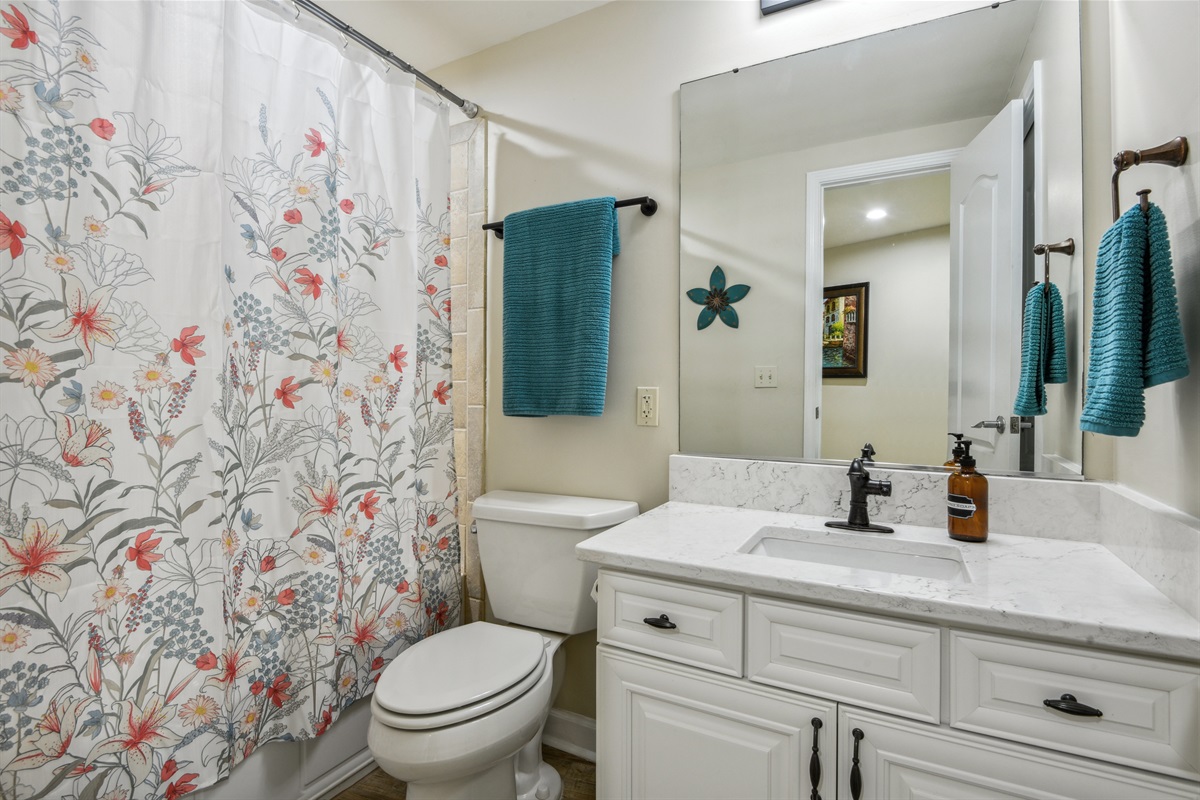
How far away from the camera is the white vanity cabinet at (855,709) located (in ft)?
2.54

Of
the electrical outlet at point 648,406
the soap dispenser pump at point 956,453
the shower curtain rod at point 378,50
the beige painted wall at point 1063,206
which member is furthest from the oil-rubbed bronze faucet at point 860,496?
the shower curtain rod at point 378,50

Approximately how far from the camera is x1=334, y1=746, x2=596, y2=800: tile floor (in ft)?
5.22

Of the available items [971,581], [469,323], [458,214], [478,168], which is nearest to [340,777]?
[469,323]

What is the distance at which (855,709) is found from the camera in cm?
94

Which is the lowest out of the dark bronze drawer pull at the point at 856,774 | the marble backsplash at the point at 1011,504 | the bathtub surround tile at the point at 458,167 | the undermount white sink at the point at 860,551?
the dark bronze drawer pull at the point at 856,774

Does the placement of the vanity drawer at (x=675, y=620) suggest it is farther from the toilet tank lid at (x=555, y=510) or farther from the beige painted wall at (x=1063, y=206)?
the beige painted wall at (x=1063, y=206)

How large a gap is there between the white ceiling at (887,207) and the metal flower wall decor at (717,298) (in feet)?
0.86

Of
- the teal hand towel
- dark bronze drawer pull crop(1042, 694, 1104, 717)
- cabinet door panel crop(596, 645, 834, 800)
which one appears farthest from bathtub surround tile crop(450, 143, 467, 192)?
dark bronze drawer pull crop(1042, 694, 1104, 717)

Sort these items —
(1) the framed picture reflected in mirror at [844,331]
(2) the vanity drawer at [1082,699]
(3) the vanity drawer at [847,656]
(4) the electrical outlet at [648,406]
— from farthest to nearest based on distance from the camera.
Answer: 1. (4) the electrical outlet at [648,406]
2. (1) the framed picture reflected in mirror at [844,331]
3. (3) the vanity drawer at [847,656]
4. (2) the vanity drawer at [1082,699]

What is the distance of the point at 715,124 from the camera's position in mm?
1574

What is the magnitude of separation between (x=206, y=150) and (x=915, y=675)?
67.0 inches

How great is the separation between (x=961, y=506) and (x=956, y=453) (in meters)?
0.11

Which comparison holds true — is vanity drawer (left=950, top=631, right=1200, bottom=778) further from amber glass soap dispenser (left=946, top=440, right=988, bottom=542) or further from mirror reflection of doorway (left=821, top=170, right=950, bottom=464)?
mirror reflection of doorway (left=821, top=170, right=950, bottom=464)

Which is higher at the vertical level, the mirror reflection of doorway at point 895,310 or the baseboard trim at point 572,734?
the mirror reflection of doorway at point 895,310
